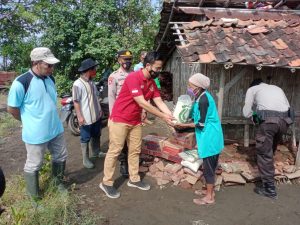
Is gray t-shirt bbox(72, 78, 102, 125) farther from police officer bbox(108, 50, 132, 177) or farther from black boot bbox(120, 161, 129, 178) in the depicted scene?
black boot bbox(120, 161, 129, 178)

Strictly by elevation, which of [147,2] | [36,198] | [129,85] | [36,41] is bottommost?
[36,198]

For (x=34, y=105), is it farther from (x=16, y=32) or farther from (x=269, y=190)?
(x=16, y=32)

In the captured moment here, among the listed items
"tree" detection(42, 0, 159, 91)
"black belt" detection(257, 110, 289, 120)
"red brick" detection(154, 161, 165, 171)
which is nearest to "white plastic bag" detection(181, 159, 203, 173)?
"red brick" detection(154, 161, 165, 171)

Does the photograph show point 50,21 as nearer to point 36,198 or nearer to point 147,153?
point 147,153

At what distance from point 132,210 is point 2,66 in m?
18.6

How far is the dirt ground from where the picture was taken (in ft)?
13.9

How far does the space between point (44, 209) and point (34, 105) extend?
1294mm

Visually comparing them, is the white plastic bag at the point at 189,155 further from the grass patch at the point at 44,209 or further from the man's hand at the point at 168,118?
the grass patch at the point at 44,209

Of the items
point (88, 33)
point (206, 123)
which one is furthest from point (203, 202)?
point (88, 33)

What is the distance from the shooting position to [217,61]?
16.2 feet

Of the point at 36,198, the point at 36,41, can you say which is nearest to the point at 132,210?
the point at 36,198

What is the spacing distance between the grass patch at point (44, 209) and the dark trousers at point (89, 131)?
1176 mm

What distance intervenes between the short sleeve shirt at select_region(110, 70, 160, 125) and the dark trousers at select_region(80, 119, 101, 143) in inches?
47.7

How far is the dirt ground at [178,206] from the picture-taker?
424 cm
